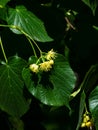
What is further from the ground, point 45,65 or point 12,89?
point 45,65

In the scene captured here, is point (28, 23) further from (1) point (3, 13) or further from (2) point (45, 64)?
(2) point (45, 64)

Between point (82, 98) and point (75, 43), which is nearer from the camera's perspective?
point (82, 98)

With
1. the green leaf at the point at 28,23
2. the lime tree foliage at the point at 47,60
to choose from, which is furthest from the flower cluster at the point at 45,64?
the green leaf at the point at 28,23

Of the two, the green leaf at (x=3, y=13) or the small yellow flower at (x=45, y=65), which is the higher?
the green leaf at (x=3, y=13)

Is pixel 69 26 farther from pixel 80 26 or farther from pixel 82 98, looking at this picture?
pixel 82 98

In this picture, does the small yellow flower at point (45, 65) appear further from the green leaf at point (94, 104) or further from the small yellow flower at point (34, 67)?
the green leaf at point (94, 104)

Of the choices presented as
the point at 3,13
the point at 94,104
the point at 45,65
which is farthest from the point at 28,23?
the point at 94,104

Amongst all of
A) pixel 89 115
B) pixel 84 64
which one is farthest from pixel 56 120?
pixel 89 115
